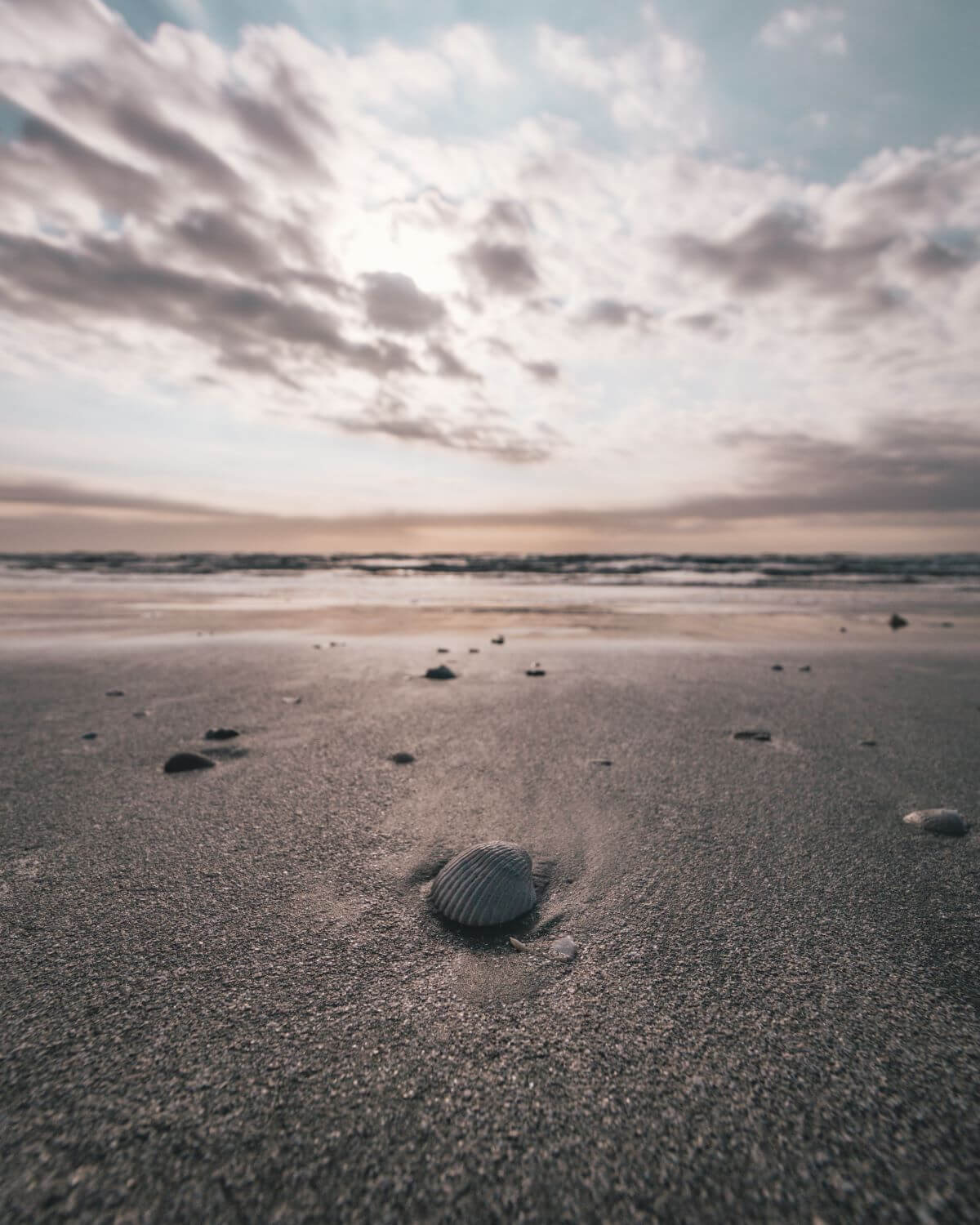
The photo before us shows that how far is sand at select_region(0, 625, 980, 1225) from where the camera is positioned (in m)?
1.11

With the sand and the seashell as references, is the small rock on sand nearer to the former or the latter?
the sand

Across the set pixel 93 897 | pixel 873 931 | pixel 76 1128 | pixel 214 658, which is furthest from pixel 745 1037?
pixel 214 658

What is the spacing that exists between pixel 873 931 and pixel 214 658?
6.03 meters

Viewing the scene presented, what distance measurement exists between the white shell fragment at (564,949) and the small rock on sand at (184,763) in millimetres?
2220

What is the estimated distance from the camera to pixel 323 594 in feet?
50.4

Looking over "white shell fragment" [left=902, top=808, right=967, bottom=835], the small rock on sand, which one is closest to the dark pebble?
the small rock on sand

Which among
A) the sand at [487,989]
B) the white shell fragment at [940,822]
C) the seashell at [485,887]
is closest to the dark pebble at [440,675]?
the sand at [487,989]

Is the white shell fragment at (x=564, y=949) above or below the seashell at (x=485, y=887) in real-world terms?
below

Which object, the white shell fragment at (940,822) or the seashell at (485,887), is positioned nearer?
the seashell at (485,887)

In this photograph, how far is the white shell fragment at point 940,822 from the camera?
99.6 inches

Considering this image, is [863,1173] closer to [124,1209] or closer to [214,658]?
[124,1209]

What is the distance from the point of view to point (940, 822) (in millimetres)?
2547

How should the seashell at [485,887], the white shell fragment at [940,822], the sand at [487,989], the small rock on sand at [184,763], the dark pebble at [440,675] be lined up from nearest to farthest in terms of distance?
the sand at [487,989] → the seashell at [485,887] → the white shell fragment at [940,822] → the small rock on sand at [184,763] → the dark pebble at [440,675]

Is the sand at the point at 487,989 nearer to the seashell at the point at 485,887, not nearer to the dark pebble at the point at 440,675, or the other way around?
the seashell at the point at 485,887
